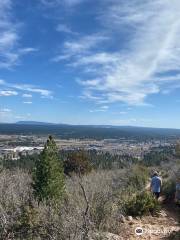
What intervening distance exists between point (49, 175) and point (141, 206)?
19.7 ft

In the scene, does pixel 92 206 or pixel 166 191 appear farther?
pixel 166 191

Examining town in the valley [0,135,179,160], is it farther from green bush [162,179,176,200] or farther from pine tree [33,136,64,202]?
green bush [162,179,176,200]

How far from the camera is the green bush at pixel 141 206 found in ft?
41.8

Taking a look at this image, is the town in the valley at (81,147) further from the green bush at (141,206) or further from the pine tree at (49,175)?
the green bush at (141,206)

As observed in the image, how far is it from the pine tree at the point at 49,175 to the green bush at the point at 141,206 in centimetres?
448

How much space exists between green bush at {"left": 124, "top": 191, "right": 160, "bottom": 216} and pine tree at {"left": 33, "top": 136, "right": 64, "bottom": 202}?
4.48 meters

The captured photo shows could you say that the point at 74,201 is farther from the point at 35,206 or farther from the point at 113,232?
the point at 113,232

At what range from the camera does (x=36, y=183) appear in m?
17.8

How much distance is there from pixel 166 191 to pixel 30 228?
7.28m

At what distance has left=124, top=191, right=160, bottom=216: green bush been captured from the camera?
12.7 m

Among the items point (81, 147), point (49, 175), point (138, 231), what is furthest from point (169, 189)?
point (81, 147)

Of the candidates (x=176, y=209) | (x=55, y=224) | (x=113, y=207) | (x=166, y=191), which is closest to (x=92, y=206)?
(x=113, y=207)

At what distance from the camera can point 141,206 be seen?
1288cm

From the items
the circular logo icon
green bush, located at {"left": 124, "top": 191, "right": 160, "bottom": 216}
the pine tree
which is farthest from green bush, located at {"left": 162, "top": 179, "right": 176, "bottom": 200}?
the circular logo icon
